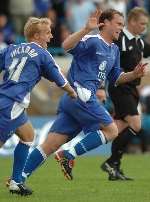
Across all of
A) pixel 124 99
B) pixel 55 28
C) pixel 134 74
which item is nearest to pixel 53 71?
pixel 134 74

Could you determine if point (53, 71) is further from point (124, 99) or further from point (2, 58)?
point (124, 99)

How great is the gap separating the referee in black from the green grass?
0.93ft

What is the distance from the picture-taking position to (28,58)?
9656 millimetres

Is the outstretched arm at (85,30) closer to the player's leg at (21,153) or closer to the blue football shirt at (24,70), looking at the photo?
the blue football shirt at (24,70)

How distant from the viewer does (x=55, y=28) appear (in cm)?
2095

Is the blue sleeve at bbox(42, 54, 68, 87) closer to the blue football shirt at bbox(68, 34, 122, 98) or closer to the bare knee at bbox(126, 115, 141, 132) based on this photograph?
the blue football shirt at bbox(68, 34, 122, 98)

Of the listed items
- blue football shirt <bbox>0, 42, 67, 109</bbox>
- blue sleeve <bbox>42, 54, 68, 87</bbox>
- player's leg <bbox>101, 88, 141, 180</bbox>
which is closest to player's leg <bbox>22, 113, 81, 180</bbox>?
blue football shirt <bbox>0, 42, 67, 109</bbox>

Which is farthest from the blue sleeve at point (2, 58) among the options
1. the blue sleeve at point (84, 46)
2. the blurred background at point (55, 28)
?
the blurred background at point (55, 28)

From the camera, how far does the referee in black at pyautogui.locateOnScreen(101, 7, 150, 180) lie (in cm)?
1223

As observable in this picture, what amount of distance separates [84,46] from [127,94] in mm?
1965

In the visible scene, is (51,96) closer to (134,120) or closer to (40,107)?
(40,107)

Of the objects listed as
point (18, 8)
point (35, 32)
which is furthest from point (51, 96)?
point (35, 32)

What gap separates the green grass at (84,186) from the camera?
9.83 m

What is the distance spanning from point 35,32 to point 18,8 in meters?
12.3
